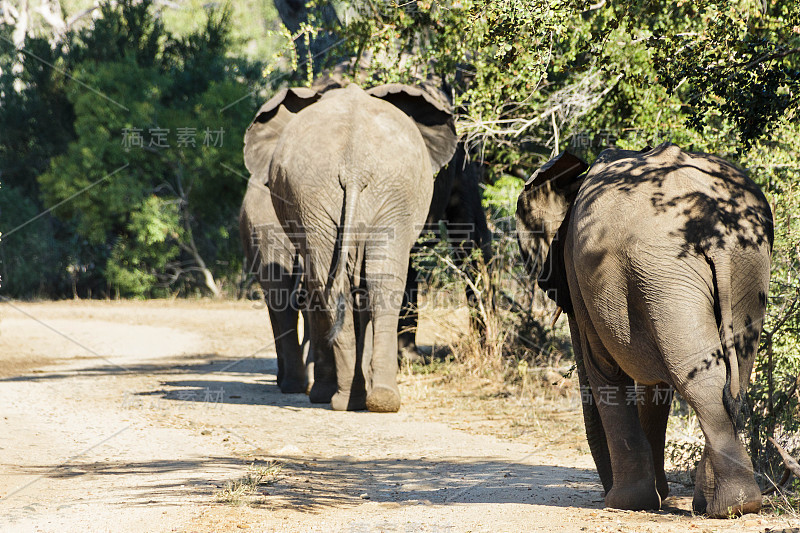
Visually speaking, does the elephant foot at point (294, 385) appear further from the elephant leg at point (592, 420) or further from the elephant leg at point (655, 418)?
the elephant leg at point (655, 418)

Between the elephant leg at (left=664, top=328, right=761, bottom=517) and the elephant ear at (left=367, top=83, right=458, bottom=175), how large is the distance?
600 cm

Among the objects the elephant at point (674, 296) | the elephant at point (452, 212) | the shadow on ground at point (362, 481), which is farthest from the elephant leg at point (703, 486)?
the elephant at point (452, 212)

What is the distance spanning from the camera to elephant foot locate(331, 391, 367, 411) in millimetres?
9070

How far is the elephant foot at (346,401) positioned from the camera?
9.07m

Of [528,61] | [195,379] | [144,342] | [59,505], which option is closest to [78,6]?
[144,342]

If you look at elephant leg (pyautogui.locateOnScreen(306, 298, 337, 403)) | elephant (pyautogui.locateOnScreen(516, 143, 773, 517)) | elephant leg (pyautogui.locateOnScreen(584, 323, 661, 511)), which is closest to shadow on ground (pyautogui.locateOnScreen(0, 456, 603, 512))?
elephant leg (pyautogui.locateOnScreen(584, 323, 661, 511))

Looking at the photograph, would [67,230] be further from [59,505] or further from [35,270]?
[59,505]

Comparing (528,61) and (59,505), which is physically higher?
(528,61)

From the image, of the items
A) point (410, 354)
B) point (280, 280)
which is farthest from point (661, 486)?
point (410, 354)

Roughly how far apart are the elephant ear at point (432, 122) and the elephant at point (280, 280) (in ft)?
6.02

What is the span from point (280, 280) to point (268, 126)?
1.75m

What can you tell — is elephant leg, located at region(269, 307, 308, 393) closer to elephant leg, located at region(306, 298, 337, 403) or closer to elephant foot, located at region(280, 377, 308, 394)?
elephant foot, located at region(280, 377, 308, 394)

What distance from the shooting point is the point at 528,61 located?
9180mm

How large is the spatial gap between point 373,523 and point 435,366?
6.41 meters
